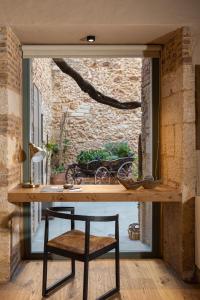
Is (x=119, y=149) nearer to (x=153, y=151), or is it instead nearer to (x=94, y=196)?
(x=153, y=151)

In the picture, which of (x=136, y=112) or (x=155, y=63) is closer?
(x=155, y=63)

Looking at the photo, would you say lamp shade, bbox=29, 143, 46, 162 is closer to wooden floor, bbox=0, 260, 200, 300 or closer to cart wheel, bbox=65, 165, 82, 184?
wooden floor, bbox=0, 260, 200, 300

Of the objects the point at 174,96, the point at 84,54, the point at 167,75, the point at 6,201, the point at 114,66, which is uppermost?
the point at 114,66

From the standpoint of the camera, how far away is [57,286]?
303 centimetres

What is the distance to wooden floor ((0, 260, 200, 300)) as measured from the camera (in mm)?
2877

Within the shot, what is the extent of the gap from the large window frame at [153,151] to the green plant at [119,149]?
5177 millimetres

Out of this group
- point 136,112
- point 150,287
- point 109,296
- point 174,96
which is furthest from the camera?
point 136,112

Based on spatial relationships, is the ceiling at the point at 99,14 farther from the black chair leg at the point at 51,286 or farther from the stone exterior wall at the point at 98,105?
the stone exterior wall at the point at 98,105

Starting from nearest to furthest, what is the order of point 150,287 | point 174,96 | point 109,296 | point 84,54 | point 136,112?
point 109,296, point 150,287, point 174,96, point 84,54, point 136,112

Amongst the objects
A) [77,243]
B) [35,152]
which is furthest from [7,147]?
[77,243]

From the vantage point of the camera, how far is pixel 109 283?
3.13m

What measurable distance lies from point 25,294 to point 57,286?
0.28 meters

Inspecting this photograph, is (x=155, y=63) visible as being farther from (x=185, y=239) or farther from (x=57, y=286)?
(x=57, y=286)

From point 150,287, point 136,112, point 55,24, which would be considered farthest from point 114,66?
point 150,287
